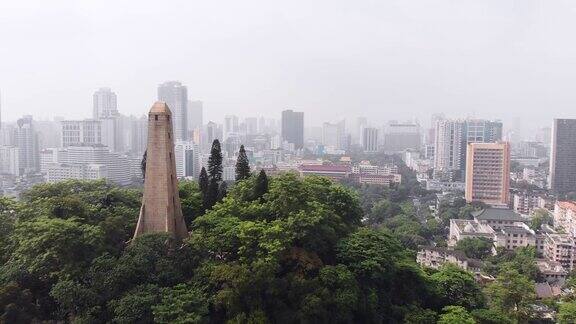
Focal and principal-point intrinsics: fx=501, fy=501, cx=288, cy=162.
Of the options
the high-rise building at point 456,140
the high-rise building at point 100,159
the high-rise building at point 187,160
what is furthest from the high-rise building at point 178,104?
the high-rise building at point 456,140

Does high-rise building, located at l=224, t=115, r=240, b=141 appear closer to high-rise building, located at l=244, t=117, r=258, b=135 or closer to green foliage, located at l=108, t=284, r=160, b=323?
high-rise building, located at l=244, t=117, r=258, b=135

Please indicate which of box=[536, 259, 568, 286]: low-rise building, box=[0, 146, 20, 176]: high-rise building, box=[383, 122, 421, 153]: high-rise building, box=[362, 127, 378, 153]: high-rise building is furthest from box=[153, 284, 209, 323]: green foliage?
box=[383, 122, 421, 153]: high-rise building

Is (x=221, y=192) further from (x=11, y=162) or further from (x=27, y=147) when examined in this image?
(x=27, y=147)

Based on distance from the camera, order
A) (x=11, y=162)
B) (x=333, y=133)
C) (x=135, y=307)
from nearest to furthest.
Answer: (x=135, y=307) → (x=11, y=162) → (x=333, y=133)

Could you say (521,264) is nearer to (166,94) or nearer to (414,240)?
(414,240)

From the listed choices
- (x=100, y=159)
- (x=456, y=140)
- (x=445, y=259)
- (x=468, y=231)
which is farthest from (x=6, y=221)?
(x=456, y=140)
